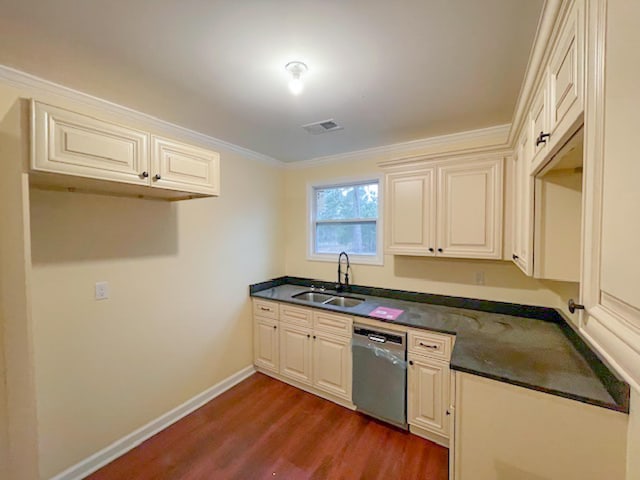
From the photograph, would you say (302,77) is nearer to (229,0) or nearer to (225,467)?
(229,0)

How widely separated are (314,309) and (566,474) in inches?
73.2

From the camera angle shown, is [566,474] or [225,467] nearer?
[566,474]

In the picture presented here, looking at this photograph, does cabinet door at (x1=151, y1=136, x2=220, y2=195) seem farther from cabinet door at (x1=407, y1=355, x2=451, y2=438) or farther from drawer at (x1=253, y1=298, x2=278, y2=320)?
cabinet door at (x1=407, y1=355, x2=451, y2=438)

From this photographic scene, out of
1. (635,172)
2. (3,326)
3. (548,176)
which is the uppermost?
(548,176)

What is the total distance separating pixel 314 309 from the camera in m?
2.65

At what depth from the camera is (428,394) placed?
2.08 metres

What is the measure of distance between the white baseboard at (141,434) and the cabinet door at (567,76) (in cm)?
310

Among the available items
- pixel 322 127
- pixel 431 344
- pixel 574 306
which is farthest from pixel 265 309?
pixel 574 306

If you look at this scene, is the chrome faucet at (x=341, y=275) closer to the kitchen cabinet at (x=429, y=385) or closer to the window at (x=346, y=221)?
the window at (x=346, y=221)

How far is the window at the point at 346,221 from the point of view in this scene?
3109 mm

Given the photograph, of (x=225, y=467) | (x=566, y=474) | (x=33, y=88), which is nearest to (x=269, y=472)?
(x=225, y=467)

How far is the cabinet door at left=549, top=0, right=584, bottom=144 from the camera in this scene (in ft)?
2.60

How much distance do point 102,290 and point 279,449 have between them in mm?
1710

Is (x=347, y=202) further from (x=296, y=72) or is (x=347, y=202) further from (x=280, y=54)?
(x=280, y=54)
